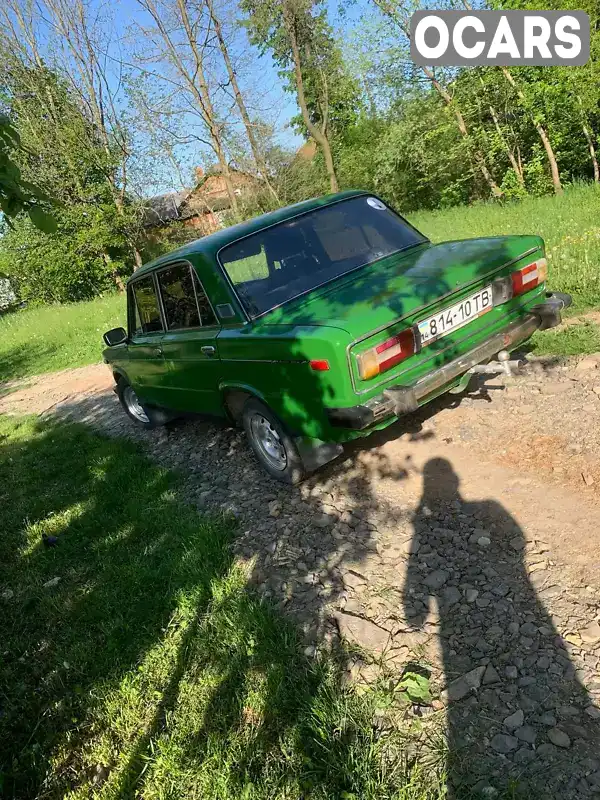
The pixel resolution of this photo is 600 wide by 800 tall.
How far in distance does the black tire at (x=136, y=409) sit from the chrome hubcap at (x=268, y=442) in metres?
2.44

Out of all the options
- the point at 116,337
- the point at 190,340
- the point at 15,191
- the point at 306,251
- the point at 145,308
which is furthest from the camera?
the point at 116,337

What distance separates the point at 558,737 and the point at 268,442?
2.72 metres

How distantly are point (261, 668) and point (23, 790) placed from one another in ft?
3.85

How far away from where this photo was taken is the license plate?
3389 millimetres

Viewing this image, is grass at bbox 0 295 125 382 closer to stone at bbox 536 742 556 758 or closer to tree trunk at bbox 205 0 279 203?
tree trunk at bbox 205 0 279 203

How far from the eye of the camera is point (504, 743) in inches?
76.2

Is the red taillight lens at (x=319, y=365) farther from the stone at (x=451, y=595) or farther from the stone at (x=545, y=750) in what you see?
the stone at (x=545, y=750)

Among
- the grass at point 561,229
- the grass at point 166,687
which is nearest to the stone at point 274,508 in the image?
the grass at point 166,687

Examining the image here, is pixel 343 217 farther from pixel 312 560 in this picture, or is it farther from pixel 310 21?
pixel 310 21

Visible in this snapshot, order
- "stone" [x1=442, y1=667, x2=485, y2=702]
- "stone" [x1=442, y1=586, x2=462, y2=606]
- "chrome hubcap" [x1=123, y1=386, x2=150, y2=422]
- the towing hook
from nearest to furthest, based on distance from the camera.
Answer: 1. "stone" [x1=442, y1=667, x2=485, y2=702]
2. "stone" [x1=442, y1=586, x2=462, y2=606]
3. the towing hook
4. "chrome hubcap" [x1=123, y1=386, x2=150, y2=422]

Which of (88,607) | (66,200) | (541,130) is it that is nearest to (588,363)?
(88,607)

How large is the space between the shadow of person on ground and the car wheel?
1043 mm

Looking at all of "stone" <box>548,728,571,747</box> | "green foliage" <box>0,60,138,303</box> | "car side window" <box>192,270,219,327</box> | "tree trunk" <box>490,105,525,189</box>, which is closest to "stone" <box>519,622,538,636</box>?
"stone" <box>548,728,571,747</box>

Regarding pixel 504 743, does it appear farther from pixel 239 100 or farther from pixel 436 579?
pixel 239 100
